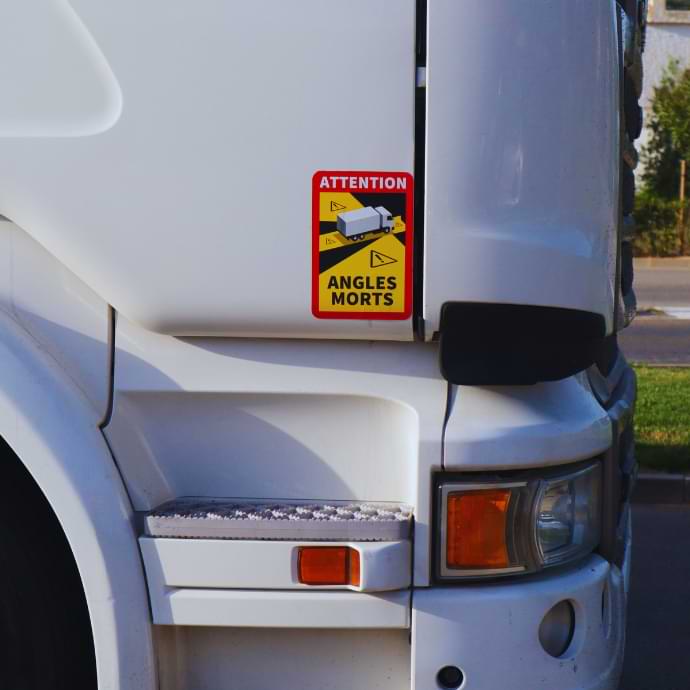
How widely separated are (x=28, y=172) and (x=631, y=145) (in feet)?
5.10

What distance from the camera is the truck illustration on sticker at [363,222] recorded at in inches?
91.8

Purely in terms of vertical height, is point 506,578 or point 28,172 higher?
point 28,172

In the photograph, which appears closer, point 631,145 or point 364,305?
point 364,305

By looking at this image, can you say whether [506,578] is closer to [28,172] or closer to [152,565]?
[152,565]

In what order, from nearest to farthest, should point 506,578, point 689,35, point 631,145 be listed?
point 506,578
point 631,145
point 689,35

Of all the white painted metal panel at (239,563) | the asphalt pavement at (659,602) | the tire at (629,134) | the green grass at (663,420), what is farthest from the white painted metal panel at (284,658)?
the green grass at (663,420)

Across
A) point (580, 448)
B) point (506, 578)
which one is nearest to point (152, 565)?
point (506, 578)

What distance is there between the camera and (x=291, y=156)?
233 cm

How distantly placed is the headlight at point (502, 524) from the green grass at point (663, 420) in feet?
14.2

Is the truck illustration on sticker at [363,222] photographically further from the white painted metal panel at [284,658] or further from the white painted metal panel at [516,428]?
the white painted metal panel at [284,658]

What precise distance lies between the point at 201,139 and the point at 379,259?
0.41 meters

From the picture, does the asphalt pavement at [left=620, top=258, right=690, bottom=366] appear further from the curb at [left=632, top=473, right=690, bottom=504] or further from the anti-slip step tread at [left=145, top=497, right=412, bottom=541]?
the anti-slip step tread at [left=145, top=497, right=412, bottom=541]

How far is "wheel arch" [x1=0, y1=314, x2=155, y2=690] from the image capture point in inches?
93.4

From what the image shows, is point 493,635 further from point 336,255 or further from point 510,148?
point 510,148
